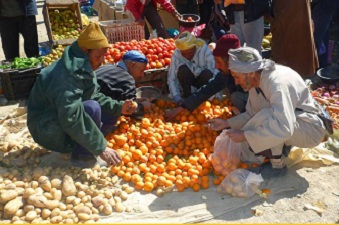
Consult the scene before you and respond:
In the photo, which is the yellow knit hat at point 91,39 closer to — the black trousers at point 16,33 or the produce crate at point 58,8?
the black trousers at point 16,33

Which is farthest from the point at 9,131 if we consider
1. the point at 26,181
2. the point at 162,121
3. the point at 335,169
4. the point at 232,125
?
the point at 335,169

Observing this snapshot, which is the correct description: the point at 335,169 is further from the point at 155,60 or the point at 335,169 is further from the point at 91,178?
the point at 155,60

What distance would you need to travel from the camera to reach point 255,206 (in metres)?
3.63

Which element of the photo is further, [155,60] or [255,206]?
[155,60]

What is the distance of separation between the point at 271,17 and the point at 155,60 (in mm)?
1770

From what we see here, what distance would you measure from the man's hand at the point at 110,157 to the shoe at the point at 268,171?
50.8 inches

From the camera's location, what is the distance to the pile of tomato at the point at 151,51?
593 centimetres

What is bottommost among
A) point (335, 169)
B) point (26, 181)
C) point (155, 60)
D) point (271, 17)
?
point (335, 169)

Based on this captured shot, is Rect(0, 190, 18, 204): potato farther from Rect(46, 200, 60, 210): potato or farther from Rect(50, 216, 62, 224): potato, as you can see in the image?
Rect(50, 216, 62, 224): potato

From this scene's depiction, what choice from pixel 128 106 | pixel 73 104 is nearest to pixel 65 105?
pixel 73 104

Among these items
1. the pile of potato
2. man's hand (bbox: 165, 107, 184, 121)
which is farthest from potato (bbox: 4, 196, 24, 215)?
man's hand (bbox: 165, 107, 184, 121)

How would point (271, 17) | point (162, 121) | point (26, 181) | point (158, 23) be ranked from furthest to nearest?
point (158, 23)
point (271, 17)
point (162, 121)
point (26, 181)

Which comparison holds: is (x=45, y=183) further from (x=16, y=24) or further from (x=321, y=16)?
(x=321, y=16)

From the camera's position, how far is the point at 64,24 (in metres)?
7.90
